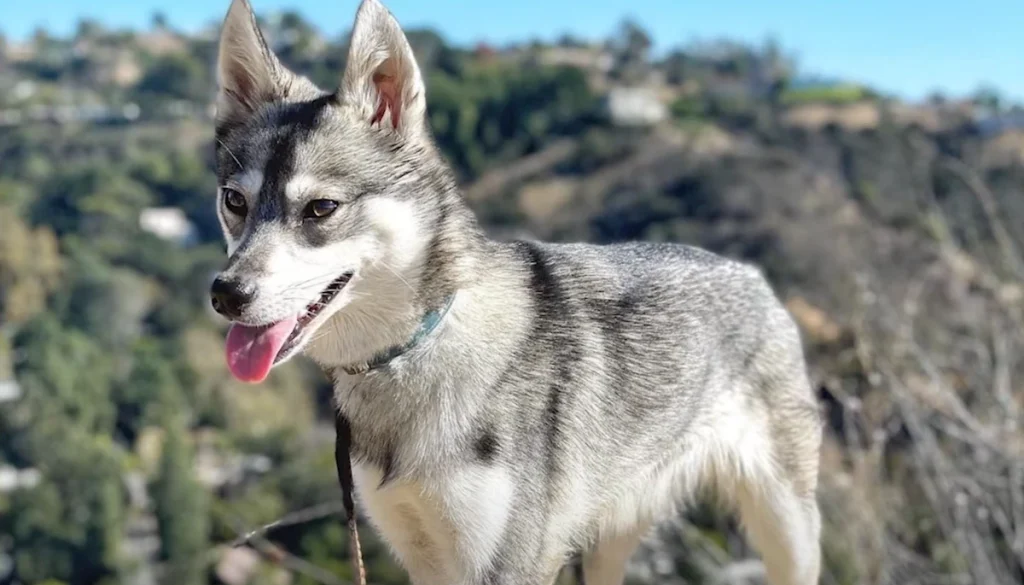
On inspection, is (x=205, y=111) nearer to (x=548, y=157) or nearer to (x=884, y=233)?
(x=548, y=157)

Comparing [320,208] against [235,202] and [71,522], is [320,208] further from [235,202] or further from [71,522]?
[71,522]

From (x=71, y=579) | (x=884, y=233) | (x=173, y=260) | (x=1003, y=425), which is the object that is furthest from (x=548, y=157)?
(x=1003, y=425)

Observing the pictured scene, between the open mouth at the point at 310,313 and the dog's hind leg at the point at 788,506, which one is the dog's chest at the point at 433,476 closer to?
the open mouth at the point at 310,313

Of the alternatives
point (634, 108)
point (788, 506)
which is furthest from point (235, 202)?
point (634, 108)

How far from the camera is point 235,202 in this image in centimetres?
370

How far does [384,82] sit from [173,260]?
240 ft

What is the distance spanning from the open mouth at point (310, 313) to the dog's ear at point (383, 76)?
1.86 feet

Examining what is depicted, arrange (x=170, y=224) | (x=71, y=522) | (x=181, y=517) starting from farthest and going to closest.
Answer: (x=170, y=224), (x=71, y=522), (x=181, y=517)

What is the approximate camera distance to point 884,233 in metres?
49.0

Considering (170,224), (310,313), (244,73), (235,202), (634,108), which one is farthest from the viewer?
(634,108)

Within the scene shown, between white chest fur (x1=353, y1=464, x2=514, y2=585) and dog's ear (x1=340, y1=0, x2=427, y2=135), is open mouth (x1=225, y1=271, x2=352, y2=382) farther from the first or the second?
dog's ear (x1=340, y1=0, x2=427, y2=135)

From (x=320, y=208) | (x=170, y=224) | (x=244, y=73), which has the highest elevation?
(x=244, y=73)

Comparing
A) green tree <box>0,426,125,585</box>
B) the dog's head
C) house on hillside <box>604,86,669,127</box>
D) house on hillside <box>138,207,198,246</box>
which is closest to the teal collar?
the dog's head

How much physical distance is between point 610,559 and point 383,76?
199 cm
